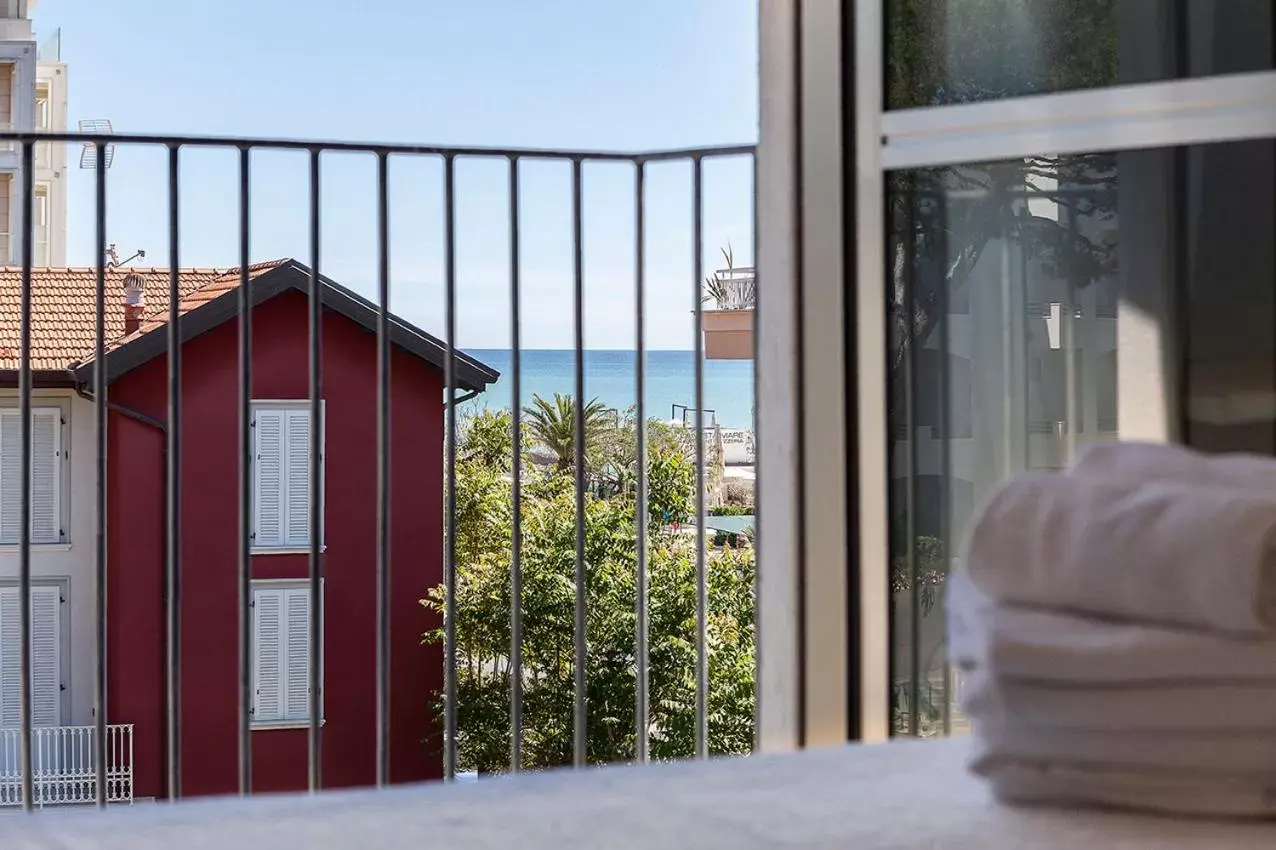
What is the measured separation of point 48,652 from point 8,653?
1.76 metres

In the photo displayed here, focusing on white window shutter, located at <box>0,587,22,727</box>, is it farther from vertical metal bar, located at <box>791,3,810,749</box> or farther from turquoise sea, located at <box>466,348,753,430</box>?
vertical metal bar, located at <box>791,3,810,749</box>

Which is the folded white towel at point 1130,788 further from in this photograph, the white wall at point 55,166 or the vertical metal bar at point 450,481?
the white wall at point 55,166

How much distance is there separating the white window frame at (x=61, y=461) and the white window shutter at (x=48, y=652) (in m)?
0.54

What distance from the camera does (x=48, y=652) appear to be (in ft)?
38.6

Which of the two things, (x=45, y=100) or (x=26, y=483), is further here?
(x=45, y=100)

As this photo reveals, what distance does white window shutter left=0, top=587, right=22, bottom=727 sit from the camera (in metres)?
12.5

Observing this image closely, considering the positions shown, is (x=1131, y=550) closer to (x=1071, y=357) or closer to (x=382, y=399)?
(x=1071, y=357)

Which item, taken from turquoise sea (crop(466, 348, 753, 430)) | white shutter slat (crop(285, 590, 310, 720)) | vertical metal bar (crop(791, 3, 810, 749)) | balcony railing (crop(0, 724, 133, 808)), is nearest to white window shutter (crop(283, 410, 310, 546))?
white shutter slat (crop(285, 590, 310, 720))

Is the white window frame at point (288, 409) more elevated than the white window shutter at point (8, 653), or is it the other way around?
the white window frame at point (288, 409)

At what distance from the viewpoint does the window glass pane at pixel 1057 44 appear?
124cm

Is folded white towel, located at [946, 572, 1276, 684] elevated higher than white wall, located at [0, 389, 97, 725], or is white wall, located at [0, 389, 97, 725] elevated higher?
folded white towel, located at [946, 572, 1276, 684]

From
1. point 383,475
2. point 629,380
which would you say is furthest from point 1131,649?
point 629,380

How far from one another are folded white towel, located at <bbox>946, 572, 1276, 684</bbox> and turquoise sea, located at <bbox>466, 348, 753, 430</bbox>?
1473 centimetres

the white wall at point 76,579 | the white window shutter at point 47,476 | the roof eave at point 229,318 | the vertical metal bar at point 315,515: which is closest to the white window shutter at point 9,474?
the white window shutter at point 47,476
